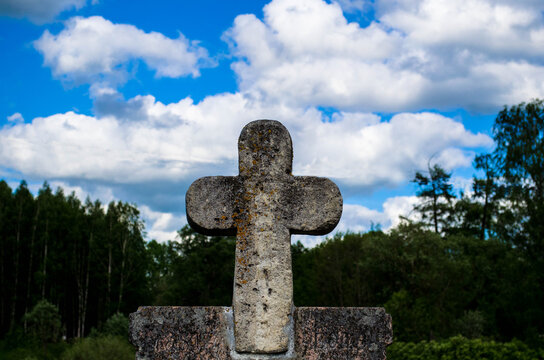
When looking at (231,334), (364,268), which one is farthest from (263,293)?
(364,268)

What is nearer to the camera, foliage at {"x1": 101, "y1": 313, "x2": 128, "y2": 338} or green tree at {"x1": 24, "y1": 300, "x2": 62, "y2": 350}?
foliage at {"x1": 101, "y1": 313, "x2": 128, "y2": 338}

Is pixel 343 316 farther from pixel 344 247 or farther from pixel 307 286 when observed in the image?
pixel 307 286

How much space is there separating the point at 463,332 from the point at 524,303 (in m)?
6.34

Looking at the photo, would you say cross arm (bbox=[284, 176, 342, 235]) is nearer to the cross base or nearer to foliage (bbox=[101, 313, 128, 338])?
the cross base

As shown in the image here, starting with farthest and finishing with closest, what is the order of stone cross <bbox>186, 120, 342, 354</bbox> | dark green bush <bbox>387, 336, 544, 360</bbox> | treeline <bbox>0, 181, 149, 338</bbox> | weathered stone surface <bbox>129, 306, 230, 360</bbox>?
1. treeline <bbox>0, 181, 149, 338</bbox>
2. dark green bush <bbox>387, 336, 544, 360</bbox>
3. stone cross <bbox>186, 120, 342, 354</bbox>
4. weathered stone surface <bbox>129, 306, 230, 360</bbox>

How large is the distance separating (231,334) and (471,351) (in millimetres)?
13755

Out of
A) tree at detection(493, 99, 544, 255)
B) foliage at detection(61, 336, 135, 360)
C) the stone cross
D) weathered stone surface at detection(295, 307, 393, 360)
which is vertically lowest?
foliage at detection(61, 336, 135, 360)

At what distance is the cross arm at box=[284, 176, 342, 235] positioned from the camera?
3.61m

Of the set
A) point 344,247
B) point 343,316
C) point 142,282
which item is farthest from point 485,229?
point 343,316

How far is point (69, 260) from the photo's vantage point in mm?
47469

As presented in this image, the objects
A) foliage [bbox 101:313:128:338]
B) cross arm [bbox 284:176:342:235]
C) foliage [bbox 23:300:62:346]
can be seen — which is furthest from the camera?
foliage [bbox 23:300:62:346]

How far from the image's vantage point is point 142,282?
47.7m

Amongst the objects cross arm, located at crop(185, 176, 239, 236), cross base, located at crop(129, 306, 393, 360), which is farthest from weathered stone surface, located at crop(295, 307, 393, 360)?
A: cross arm, located at crop(185, 176, 239, 236)

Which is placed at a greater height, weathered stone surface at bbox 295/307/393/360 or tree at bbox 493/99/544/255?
tree at bbox 493/99/544/255
